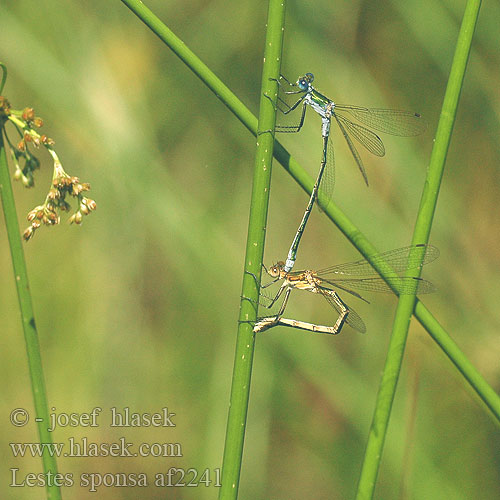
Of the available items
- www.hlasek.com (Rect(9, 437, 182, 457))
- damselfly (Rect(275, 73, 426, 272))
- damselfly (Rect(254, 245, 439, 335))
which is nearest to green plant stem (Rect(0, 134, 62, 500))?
damselfly (Rect(254, 245, 439, 335))

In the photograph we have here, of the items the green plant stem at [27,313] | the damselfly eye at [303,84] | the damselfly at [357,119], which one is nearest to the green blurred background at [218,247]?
the damselfly at [357,119]

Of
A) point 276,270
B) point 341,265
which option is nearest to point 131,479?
point 276,270

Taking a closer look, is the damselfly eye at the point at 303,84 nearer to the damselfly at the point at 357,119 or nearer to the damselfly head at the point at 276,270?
the damselfly at the point at 357,119

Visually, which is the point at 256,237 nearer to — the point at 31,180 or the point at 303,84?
the point at 31,180

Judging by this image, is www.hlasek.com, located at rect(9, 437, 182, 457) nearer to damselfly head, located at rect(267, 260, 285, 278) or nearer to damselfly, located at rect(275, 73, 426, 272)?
damselfly head, located at rect(267, 260, 285, 278)

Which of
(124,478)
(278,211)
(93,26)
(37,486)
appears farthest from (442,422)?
(93,26)

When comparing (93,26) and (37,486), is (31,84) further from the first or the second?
(37,486)
